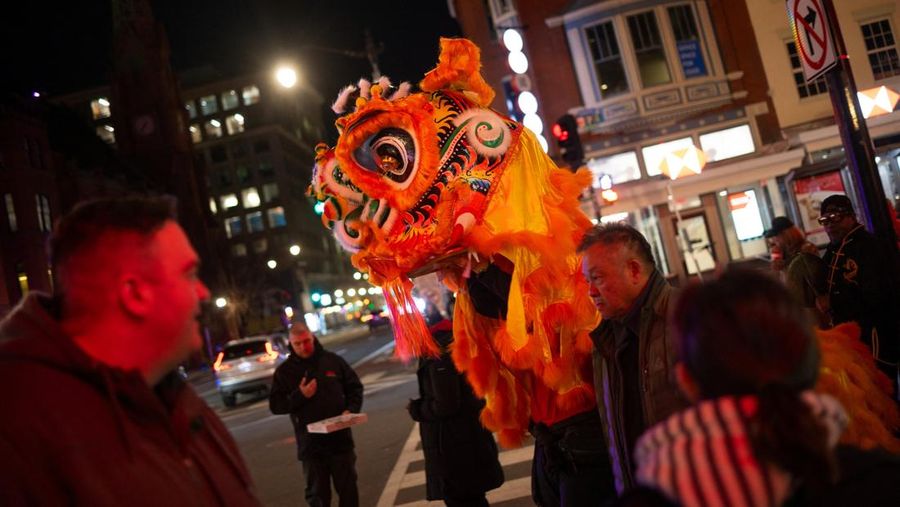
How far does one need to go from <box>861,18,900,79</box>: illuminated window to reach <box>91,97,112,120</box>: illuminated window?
8238 cm

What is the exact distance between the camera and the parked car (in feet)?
59.1

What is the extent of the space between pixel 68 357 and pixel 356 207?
2.05 m

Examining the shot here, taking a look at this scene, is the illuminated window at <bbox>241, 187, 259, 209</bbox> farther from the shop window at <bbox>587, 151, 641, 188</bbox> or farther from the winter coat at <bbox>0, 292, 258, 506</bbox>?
the winter coat at <bbox>0, 292, 258, 506</bbox>

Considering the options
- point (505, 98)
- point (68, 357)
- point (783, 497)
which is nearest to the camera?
point (783, 497)

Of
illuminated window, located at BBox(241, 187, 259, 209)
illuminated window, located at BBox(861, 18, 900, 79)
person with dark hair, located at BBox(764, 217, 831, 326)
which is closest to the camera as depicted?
person with dark hair, located at BBox(764, 217, 831, 326)

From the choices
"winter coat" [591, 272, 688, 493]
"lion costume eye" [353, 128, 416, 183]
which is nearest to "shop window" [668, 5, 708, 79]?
"lion costume eye" [353, 128, 416, 183]

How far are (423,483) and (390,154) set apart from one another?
5213 millimetres

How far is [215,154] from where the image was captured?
8788 centimetres

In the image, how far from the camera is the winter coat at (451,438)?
4809 millimetres

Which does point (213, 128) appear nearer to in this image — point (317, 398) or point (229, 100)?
point (229, 100)

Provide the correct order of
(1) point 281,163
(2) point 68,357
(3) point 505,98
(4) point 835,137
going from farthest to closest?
(1) point 281,163 → (3) point 505,98 → (4) point 835,137 → (2) point 68,357

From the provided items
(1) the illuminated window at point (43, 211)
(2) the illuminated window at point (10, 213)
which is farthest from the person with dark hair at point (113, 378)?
(1) the illuminated window at point (43, 211)

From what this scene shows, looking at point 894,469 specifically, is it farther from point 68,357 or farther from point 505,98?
point 505,98

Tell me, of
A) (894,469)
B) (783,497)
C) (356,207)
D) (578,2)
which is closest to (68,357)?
(783,497)
